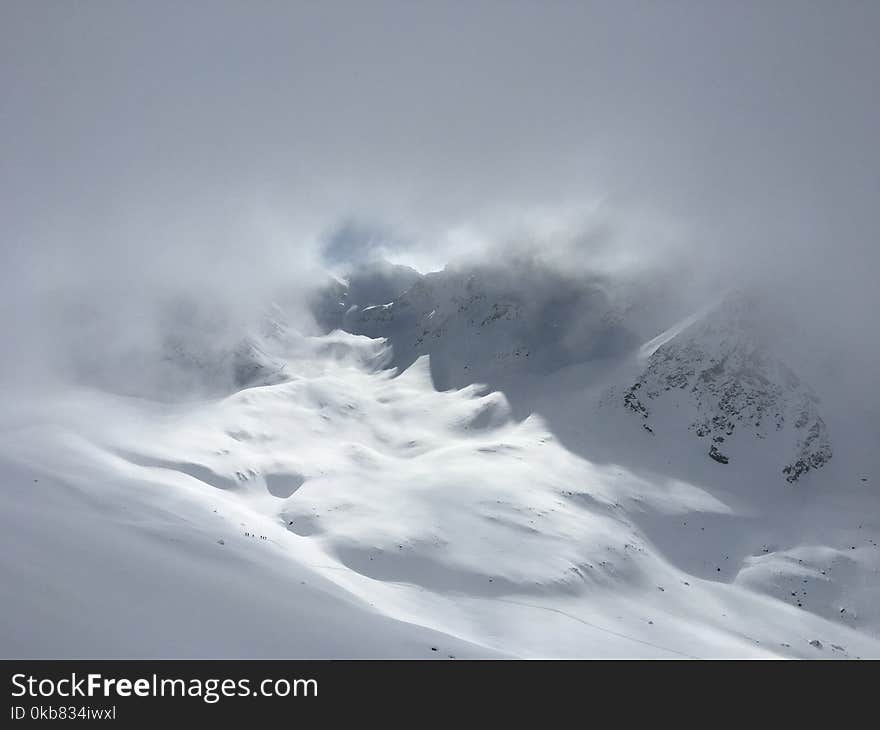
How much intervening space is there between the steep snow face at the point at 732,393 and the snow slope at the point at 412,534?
3454mm

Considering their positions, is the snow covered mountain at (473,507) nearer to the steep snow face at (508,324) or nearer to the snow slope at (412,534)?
the snow slope at (412,534)

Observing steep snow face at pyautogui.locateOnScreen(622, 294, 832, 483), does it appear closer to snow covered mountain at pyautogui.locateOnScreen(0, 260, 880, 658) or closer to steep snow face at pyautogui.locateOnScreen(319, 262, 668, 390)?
snow covered mountain at pyautogui.locateOnScreen(0, 260, 880, 658)

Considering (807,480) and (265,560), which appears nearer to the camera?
(265,560)

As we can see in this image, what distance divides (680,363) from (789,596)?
1538 inches

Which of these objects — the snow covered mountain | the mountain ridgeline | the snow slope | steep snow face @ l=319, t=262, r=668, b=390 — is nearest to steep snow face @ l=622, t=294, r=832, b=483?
the mountain ridgeline

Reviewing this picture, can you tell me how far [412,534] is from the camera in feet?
126

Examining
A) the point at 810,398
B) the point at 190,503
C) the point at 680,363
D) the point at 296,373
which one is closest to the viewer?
the point at 190,503

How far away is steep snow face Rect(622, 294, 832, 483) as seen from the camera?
63.8m

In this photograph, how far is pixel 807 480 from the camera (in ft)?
193

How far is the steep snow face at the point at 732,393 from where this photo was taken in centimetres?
6384

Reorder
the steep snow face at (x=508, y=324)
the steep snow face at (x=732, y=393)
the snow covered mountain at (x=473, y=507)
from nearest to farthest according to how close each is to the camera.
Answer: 1. the snow covered mountain at (x=473, y=507)
2. the steep snow face at (x=732, y=393)
3. the steep snow face at (x=508, y=324)

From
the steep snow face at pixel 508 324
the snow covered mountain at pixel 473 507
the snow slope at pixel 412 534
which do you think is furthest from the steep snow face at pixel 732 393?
the steep snow face at pixel 508 324
